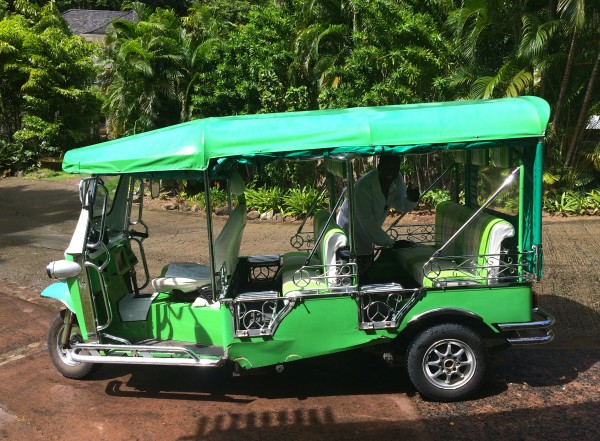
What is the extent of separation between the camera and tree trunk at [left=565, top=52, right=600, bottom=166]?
11.5m

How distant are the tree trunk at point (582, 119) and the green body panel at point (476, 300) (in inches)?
336

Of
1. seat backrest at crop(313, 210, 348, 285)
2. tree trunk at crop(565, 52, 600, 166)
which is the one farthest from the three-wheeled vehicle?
tree trunk at crop(565, 52, 600, 166)

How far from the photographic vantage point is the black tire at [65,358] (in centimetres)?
536

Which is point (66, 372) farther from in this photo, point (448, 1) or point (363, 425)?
point (448, 1)

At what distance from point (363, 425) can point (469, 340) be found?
1086 millimetres

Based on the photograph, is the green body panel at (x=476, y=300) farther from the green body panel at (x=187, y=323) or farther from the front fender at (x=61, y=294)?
the front fender at (x=61, y=294)

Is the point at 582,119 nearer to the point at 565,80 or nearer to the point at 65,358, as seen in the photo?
the point at 565,80

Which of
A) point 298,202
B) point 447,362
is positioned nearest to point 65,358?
point 447,362

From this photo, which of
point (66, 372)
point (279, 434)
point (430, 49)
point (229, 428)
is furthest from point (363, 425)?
point (430, 49)

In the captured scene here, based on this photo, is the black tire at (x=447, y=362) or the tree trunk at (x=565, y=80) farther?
the tree trunk at (x=565, y=80)

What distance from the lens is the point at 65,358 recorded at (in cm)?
539

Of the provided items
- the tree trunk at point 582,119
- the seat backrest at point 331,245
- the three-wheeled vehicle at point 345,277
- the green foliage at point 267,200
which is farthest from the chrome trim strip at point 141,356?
the tree trunk at point 582,119

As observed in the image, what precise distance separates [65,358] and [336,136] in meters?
3.22

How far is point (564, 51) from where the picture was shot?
12.1 m
